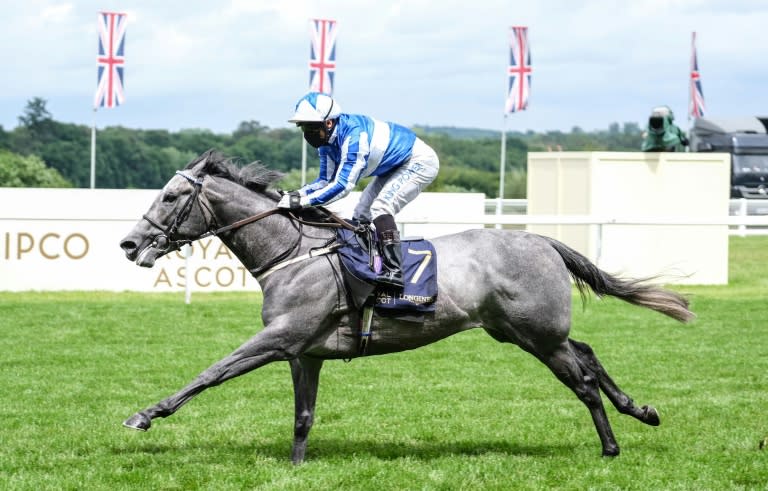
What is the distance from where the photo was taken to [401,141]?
19.6 ft

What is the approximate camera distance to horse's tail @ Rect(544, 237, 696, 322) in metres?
6.34

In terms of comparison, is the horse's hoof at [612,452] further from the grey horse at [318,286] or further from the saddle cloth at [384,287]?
the saddle cloth at [384,287]

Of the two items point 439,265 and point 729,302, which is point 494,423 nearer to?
point 439,265

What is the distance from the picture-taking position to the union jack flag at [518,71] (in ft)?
78.5

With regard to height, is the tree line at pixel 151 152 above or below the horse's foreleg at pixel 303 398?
above

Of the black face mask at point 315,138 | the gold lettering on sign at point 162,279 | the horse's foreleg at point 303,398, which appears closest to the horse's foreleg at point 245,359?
the horse's foreleg at point 303,398

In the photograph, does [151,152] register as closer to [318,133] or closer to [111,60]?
[111,60]

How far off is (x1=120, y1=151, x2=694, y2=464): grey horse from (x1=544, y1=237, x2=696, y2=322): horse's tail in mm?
191

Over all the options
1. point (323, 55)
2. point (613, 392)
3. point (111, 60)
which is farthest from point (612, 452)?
point (111, 60)

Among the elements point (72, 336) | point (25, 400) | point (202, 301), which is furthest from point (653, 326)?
point (25, 400)

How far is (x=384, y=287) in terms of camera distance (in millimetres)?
5750

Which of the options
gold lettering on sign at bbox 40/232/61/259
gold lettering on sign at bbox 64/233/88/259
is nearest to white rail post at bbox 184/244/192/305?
gold lettering on sign at bbox 64/233/88/259

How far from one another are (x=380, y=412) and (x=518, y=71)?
18130 mm

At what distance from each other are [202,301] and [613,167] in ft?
19.5
